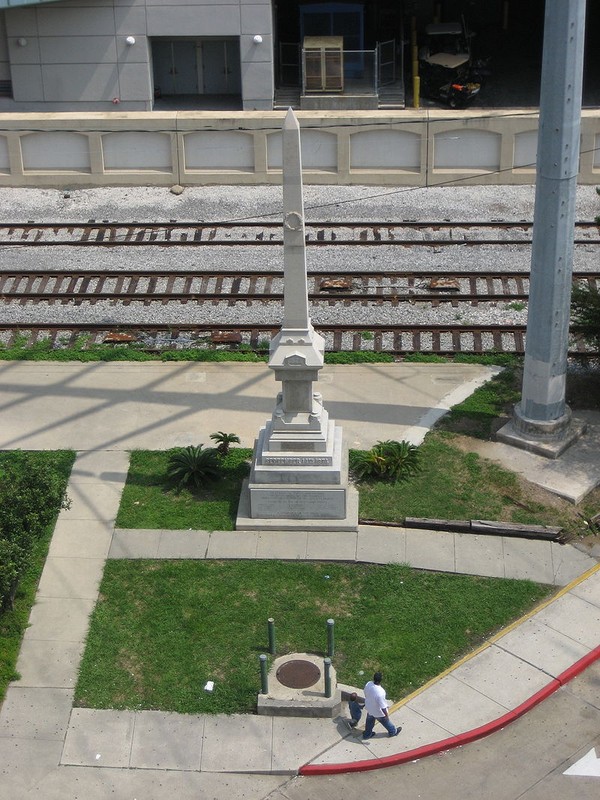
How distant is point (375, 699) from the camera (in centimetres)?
1424

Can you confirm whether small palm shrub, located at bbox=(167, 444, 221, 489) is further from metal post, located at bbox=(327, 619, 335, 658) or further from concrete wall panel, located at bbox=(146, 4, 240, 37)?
concrete wall panel, located at bbox=(146, 4, 240, 37)

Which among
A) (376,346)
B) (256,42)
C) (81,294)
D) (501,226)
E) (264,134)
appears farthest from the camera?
(256,42)

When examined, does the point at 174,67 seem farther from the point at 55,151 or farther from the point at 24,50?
the point at 55,151

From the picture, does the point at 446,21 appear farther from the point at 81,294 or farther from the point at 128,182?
the point at 81,294

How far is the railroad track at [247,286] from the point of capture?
984 inches

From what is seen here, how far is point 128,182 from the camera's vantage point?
3042 centimetres

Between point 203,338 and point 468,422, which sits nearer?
point 468,422

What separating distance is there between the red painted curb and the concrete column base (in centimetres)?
525

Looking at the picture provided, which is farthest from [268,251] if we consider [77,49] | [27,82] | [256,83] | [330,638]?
[27,82]

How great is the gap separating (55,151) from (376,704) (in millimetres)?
20621

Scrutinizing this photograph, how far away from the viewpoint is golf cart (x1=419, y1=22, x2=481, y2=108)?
3609 centimetres

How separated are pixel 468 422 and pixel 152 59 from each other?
73.2 feet

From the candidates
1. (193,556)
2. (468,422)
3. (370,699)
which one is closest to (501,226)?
(468,422)

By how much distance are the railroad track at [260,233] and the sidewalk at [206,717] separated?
23.4 ft
